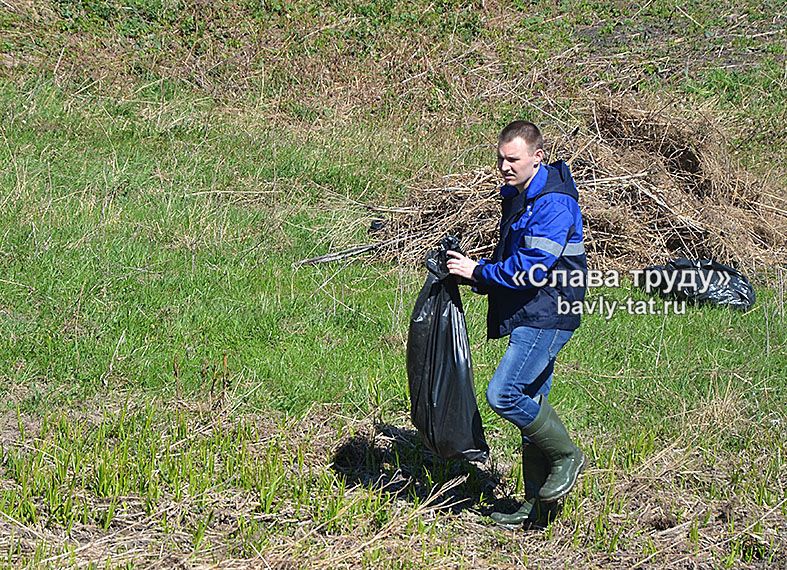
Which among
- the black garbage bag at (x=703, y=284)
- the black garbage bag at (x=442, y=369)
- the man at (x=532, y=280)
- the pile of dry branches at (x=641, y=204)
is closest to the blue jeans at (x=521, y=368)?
the man at (x=532, y=280)

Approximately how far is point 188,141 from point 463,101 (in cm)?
415

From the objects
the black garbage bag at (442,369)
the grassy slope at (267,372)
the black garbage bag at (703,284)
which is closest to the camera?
the black garbage bag at (442,369)

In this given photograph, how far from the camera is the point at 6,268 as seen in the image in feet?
23.5

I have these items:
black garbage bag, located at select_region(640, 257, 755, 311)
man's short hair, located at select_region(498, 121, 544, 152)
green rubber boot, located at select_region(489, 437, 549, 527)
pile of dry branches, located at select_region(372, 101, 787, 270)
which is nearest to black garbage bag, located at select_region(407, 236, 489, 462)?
green rubber boot, located at select_region(489, 437, 549, 527)

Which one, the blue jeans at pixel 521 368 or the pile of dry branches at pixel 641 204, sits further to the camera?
the pile of dry branches at pixel 641 204

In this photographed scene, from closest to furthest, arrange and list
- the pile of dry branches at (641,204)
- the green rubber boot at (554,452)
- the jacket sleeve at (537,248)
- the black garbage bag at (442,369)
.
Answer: the jacket sleeve at (537,248) < the green rubber boot at (554,452) < the black garbage bag at (442,369) < the pile of dry branches at (641,204)

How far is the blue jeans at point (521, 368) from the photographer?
14.1 feet

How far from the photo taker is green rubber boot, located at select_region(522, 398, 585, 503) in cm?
440

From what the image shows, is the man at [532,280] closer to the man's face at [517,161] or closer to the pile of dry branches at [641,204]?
the man's face at [517,161]

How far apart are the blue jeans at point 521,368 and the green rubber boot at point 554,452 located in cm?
8

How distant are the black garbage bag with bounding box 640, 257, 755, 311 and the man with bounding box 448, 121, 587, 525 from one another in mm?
3618

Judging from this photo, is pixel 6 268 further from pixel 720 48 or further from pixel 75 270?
pixel 720 48

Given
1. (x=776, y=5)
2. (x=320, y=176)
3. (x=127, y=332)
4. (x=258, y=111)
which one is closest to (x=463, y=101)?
(x=258, y=111)

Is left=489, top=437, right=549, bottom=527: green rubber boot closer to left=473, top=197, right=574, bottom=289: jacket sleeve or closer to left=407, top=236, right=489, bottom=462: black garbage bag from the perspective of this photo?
left=407, top=236, right=489, bottom=462: black garbage bag
